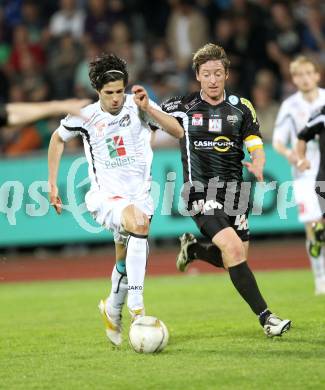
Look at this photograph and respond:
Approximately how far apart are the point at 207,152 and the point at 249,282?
1228mm

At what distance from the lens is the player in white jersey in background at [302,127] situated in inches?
450

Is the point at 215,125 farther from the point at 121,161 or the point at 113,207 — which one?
the point at 113,207

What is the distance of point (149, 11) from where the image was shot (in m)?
19.5

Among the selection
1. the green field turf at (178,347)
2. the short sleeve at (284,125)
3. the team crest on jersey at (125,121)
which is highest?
the team crest on jersey at (125,121)

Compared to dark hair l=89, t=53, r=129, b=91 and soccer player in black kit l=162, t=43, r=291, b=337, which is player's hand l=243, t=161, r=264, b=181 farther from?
dark hair l=89, t=53, r=129, b=91

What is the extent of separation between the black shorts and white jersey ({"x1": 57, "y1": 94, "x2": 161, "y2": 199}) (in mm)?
558

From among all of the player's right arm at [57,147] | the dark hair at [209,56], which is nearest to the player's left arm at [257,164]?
the dark hair at [209,56]

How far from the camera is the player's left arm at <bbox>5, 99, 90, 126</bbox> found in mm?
5566

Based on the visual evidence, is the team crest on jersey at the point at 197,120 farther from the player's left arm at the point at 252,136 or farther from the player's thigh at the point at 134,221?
the player's thigh at the point at 134,221

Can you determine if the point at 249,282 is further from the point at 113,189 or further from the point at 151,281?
the point at 151,281

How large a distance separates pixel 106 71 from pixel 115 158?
712 mm

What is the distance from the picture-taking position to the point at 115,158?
7.80 meters

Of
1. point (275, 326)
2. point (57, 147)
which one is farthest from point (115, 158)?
point (275, 326)

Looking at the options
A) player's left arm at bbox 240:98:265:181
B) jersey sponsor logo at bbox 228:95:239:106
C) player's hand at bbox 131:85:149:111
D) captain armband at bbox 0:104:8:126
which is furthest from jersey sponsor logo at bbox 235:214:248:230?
captain armband at bbox 0:104:8:126
